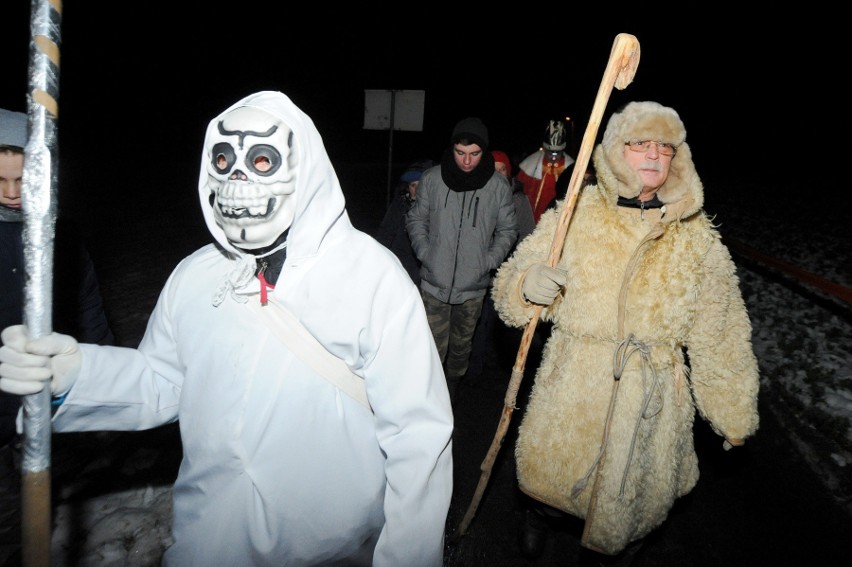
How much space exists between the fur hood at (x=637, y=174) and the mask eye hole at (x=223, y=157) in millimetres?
1597

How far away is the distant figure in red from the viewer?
666cm

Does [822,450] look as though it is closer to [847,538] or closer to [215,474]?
[847,538]

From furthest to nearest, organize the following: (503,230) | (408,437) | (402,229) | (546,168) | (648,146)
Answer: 1. (546,168)
2. (402,229)
3. (503,230)
4. (648,146)
5. (408,437)

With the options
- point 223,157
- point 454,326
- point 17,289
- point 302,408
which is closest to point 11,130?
point 17,289

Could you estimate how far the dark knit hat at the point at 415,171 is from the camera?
5277mm

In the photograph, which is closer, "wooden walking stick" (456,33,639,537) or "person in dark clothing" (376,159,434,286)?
"wooden walking stick" (456,33,639,537)

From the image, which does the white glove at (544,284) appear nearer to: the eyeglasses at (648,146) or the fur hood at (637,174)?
the fur hood at (637,174)

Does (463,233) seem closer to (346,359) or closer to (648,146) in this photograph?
(648,146)

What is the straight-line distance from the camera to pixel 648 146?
2256 mm

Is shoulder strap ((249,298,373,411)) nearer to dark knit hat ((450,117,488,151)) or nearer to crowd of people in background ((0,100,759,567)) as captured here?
crowd of people in background ((0,100,759,567))

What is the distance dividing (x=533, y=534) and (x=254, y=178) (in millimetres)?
2640

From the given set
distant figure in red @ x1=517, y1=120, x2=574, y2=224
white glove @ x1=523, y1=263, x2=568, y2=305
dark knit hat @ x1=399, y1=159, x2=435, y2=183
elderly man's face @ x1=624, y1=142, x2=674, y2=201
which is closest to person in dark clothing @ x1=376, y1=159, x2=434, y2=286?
dark knit hat @ x1=399, y1=159, x2=435, y2=183

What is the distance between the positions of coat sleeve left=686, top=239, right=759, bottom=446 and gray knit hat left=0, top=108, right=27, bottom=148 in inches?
126

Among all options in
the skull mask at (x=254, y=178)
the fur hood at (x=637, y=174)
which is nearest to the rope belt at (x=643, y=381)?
the fur hood at (x=637, y=174)
